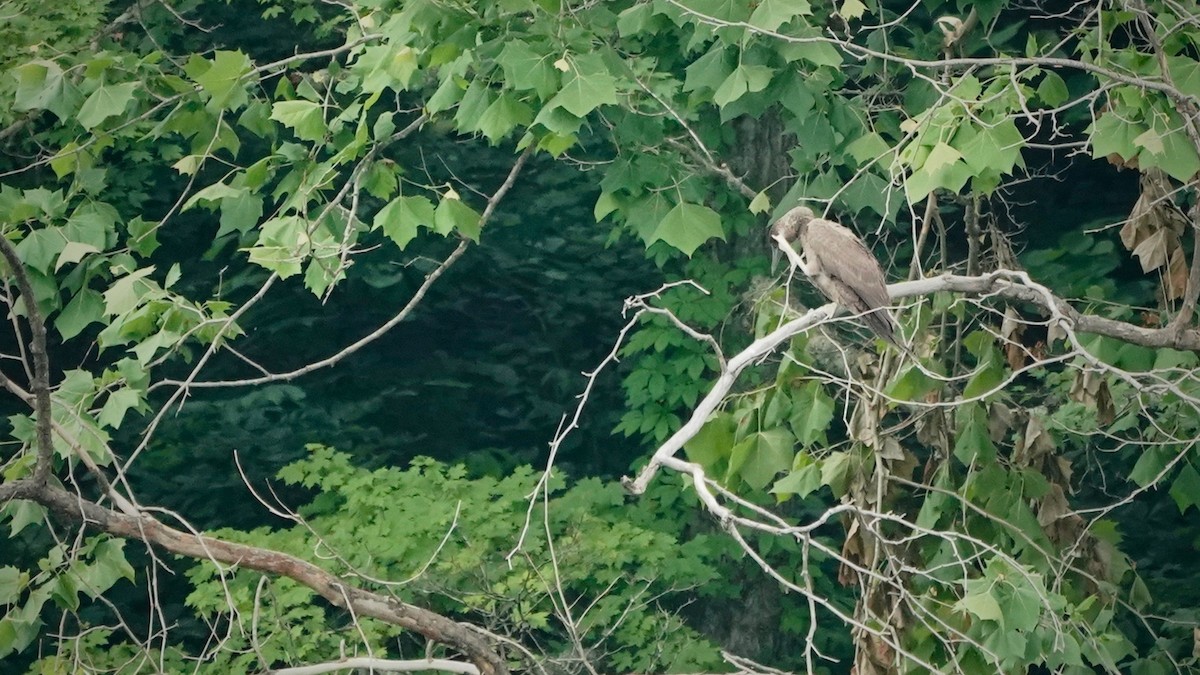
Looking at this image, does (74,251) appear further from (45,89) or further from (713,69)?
(713,69)

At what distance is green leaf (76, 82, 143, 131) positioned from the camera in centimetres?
455

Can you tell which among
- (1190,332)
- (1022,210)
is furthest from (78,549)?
(1022,210)

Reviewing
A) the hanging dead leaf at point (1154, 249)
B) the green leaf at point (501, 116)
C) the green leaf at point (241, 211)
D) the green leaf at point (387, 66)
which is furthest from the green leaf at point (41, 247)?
the hanging dead leaf at point (1154, 249)

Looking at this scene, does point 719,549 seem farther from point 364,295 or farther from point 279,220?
point 279,220

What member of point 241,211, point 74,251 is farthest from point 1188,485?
point 74,251

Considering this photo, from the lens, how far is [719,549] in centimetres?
726

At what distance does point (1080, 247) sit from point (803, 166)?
2.43 metres

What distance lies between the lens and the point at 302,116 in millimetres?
4605

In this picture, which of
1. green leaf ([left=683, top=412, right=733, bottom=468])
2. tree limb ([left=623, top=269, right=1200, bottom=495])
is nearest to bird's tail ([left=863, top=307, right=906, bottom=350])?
tree limb ([left=623, top=269, right=1200, bottom=495])

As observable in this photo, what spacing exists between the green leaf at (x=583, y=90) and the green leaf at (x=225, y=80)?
3.68 feet

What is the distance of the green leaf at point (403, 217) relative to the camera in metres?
4.54

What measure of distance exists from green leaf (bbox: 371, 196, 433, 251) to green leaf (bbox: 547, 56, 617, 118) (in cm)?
64

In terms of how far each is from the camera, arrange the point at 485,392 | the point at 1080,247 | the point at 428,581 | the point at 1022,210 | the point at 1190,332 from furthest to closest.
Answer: the point at 485,392, the point at 1022,210, the point at 1080,247, the point at 428,581, the point at 1190,332

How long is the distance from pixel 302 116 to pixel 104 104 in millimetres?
642
